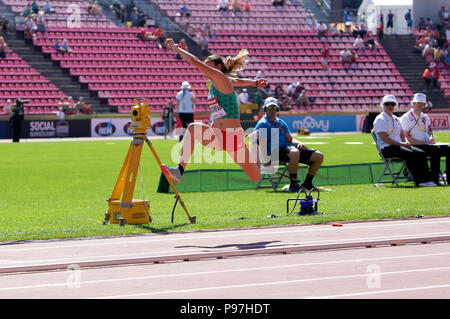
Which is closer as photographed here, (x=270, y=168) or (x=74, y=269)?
(x=74, y=269)

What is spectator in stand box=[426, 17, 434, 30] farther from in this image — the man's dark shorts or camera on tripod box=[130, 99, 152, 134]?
camera on tripod box=[130, 99, 152, 134]

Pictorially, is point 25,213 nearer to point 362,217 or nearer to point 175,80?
point 362,217

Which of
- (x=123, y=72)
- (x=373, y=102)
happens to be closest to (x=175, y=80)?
(x=123, y=72)

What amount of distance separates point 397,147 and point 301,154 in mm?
2042

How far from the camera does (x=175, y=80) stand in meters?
44.5

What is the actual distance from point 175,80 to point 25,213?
33.2m

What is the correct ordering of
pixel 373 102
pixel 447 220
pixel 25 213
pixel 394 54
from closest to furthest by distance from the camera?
1. pixel 447 220
2. pixel 25 213
3. pixel 373 102
4. pixel 394 54

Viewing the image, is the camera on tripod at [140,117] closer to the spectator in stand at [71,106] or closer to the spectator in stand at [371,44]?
the spectator in stand at [71,106]

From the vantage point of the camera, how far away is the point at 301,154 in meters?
14.8

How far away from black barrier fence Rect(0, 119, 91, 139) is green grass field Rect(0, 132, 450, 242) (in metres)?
16.9

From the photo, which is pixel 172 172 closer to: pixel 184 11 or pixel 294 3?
pixel 184 11

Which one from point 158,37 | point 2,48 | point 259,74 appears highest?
point 158,37

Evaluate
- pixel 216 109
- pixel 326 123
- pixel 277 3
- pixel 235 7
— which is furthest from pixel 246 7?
pixel 216 109
